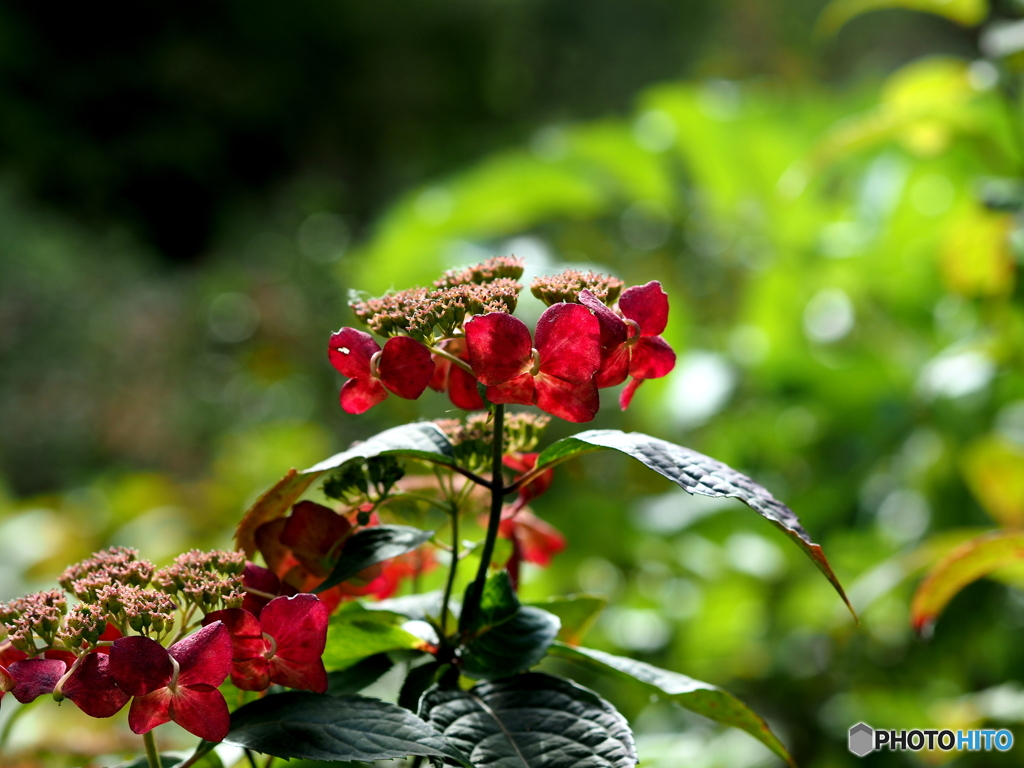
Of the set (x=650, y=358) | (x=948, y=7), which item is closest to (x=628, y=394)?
(x=650, y=358)

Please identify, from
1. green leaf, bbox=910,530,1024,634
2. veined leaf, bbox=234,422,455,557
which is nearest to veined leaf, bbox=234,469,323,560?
veined leaf, bbox=234,422,455,557

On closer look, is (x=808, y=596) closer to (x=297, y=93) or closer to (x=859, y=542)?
(x=859, y=542)

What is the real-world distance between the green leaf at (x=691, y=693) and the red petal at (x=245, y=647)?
10 cm

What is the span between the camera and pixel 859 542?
1054mm

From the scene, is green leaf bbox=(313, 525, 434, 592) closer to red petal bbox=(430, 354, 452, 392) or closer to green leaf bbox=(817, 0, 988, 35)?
red petal bbox=(430, 354, 452, 392)

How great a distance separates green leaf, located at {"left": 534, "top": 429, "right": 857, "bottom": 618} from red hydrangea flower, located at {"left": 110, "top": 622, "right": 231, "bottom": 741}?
0.12m

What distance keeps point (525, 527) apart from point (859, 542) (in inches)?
32.2

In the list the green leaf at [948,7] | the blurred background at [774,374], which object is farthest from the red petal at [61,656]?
the green leaf at [948,7]

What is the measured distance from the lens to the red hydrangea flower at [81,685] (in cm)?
22

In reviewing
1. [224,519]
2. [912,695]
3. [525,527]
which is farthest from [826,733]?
[224,519]

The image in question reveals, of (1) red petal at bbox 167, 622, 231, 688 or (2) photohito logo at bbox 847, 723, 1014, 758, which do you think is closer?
(1) red petal at bbox 167, 622, 231, 688

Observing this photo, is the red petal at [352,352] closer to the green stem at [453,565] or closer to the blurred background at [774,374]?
the green stem at [453,565]

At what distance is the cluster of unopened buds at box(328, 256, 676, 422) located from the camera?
0.81 ft

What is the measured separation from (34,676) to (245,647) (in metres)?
0.05
